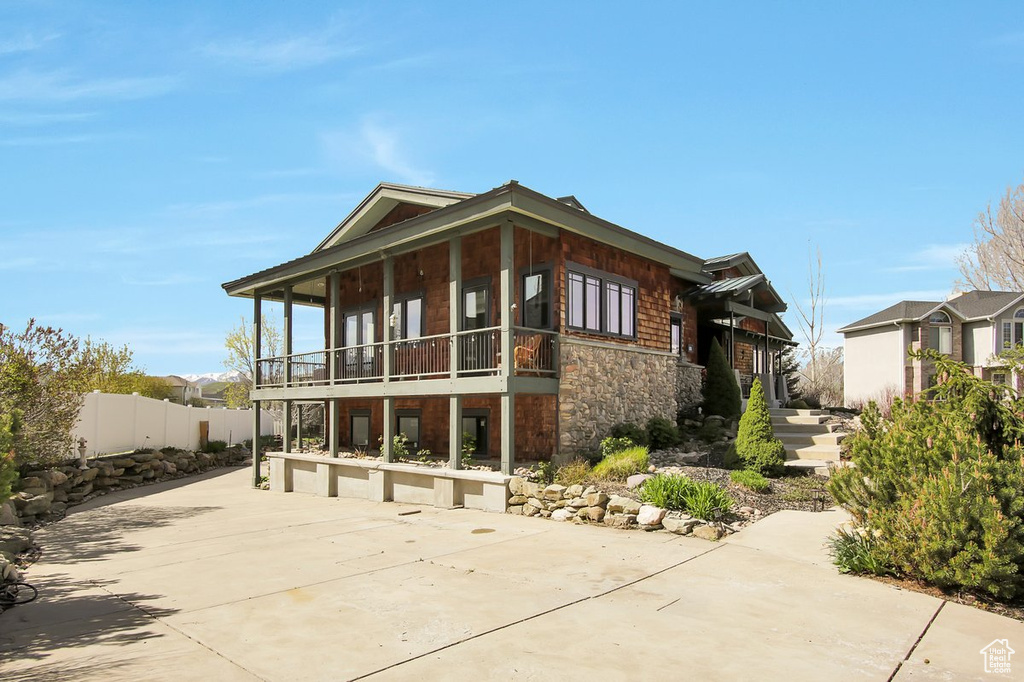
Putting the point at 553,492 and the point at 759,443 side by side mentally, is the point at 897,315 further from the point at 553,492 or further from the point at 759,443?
the point at 553,492

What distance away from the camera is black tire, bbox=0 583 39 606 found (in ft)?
23.0

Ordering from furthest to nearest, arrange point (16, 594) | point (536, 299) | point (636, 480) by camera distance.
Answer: point (536, 299)
point (636, 480)
point (16, 594)

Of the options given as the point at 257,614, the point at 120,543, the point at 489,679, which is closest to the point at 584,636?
the point at 489,679

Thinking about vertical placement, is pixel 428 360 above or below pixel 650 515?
above

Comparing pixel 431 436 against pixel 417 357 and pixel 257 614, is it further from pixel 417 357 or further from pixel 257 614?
pixel 257 614

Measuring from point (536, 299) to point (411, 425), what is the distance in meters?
5.76

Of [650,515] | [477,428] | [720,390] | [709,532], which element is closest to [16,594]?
[650,515]

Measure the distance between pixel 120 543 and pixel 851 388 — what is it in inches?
1191

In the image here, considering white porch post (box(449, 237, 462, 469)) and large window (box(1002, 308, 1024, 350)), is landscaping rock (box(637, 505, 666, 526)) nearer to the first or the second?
white porch post (box(449, 237, 462, 469))

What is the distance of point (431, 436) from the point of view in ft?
56.6

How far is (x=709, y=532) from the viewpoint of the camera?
934 cm

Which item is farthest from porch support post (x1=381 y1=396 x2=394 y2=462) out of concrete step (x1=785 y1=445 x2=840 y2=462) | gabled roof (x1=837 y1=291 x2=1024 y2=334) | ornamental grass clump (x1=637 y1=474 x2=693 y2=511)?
gabled roof (x1=837 y1=291 x2=1024 y2=334)

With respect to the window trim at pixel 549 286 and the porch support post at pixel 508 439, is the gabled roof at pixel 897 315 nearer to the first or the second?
the window trim at pixel 549 286

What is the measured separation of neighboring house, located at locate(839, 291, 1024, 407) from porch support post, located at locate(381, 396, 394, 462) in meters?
21.2
